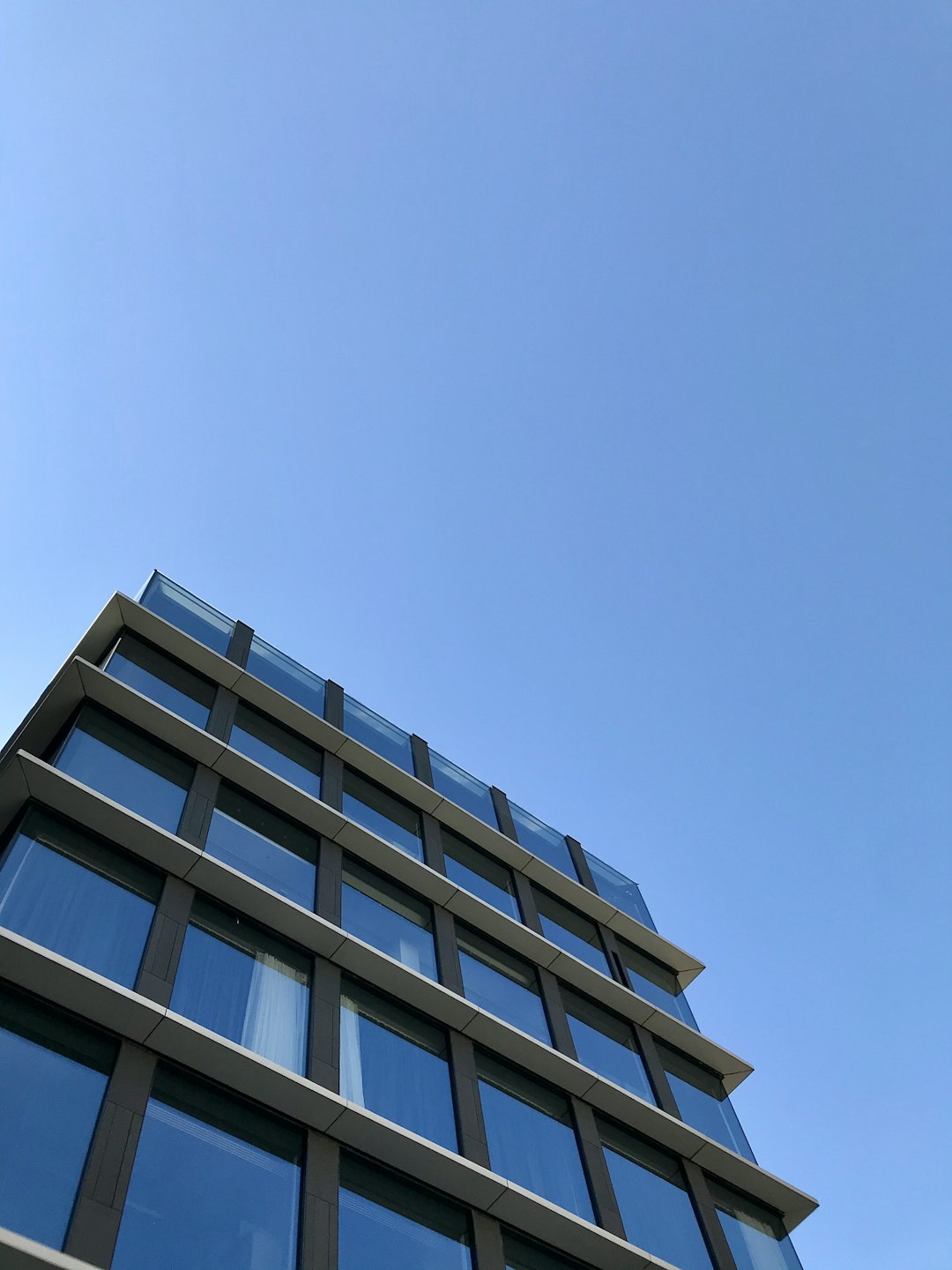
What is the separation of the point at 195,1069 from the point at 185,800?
6030 millimetres

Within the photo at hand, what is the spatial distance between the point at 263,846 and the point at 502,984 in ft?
19.2

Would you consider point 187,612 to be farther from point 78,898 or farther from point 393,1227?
point 393,1227

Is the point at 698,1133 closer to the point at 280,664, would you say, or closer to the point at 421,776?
the point at 421,776

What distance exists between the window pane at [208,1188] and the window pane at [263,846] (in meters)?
5.02

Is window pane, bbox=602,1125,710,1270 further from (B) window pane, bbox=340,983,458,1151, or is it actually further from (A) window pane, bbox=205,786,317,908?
(A) window pane, bbox=205,786,317,908

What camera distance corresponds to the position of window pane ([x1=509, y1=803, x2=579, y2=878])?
28.7m

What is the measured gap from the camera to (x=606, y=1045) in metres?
22.5

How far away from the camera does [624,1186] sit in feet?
61.2

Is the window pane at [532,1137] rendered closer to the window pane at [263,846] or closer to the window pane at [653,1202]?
the window pane at [653,1202]

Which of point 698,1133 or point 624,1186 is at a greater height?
point 698,1133

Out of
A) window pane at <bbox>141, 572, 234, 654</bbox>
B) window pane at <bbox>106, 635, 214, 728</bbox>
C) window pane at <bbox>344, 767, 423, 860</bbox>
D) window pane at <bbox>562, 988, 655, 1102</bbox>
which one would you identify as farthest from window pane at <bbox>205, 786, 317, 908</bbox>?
window pane at <bbox>562, 988, 655, 1102</bbox>

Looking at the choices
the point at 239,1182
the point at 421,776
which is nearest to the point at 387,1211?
the point at 239,1182

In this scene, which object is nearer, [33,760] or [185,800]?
[33,760]

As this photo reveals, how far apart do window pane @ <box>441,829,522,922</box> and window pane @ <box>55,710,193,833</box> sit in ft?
24.5
